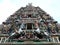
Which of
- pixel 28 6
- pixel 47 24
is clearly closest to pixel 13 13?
pixel 28 6

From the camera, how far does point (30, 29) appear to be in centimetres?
1206

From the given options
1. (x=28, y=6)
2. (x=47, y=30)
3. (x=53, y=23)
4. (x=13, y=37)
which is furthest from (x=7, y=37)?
(x=28, y=6)

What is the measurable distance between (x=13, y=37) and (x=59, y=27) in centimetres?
334

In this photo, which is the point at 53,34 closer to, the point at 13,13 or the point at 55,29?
the point at 55,29

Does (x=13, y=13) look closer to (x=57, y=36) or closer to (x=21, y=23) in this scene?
(x=21, y=23)

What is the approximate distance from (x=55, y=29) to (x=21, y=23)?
7.17 feet

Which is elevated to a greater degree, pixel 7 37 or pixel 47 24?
pixel 47 24

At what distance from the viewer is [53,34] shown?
37.6ft

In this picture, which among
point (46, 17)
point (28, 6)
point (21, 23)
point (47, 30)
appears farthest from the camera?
point (28, 6)

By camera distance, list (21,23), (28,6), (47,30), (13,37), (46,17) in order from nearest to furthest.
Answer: (13,37) → (47,30) → (21,23) → (46,17) → (28,6)

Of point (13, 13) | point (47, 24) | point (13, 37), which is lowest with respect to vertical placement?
point (13, 37)

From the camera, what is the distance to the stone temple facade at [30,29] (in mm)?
10553

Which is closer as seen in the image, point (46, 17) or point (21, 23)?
point (21, 23)

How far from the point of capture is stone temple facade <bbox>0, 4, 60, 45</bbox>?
1055cm
